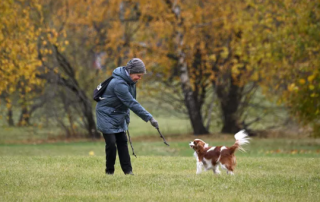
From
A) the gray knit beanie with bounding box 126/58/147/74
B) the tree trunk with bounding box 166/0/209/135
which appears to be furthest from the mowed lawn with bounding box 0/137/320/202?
the tree trunk with bounding box 166/0/209/135

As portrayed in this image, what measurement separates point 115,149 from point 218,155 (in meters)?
1.81

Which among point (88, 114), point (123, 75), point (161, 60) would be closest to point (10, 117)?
point (88, 114)

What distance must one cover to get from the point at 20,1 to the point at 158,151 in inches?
327

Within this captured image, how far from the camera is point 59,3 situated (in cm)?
2572

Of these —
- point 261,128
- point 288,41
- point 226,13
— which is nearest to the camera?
point 288,41

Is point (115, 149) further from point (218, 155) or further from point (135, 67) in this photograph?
point (218, 155)

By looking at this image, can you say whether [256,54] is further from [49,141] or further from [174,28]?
[49,141]

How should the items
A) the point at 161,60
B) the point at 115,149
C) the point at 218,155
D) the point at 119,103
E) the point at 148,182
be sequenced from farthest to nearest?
the point at 161,60, the point at 218,155, the point at 115,149, the point at 119,103, the point at 148,182

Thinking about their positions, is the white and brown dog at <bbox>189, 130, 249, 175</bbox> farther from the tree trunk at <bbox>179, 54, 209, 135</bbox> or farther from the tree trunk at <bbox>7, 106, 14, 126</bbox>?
the tree trunk at <bbox>7, 106, 14, 126</bbox>

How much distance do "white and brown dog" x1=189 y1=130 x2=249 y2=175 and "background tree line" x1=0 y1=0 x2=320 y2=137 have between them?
1279cm

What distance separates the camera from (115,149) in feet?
30.9

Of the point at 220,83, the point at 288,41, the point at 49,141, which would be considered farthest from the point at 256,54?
the point at 49,141

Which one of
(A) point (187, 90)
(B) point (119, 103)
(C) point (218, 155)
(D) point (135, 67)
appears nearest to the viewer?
(D) point (135, 67)

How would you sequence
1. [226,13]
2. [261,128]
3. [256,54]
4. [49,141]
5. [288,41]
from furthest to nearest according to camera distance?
[261,128], [49,141], [226,13], [256,54], [288,41]
